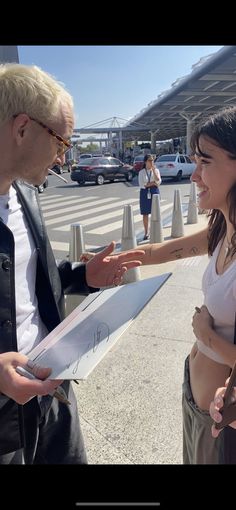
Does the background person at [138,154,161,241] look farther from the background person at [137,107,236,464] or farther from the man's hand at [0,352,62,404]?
the man's hand at [0,352,62,404]

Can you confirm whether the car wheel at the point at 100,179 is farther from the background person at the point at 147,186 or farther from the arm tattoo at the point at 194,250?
the arm tattoo at the point at 194,250

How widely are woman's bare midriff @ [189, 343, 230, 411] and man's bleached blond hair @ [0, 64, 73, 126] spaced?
A: 100 cm

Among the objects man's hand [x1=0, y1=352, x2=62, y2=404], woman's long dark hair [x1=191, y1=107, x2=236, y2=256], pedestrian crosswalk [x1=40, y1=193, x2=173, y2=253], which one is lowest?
pedestrian crosswalk [x1=40, y1=193, x2=173, y2=253]

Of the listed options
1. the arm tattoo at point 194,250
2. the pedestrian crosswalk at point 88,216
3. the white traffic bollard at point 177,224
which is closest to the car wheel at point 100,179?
the pedestrian crosswalk at point 88,216

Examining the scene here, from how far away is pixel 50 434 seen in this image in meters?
1.54

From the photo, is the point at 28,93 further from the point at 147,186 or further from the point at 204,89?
the point at 204,89

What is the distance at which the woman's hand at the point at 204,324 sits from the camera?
1267mm

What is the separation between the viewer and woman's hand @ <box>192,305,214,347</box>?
1267mm

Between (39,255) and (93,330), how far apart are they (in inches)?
18.1

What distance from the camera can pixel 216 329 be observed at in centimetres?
131

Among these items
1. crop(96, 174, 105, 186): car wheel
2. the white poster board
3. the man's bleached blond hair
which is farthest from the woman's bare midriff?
crop(96, 174, 105, 186): car wheel

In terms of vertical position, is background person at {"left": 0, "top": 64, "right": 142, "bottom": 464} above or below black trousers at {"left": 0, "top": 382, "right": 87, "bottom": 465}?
above

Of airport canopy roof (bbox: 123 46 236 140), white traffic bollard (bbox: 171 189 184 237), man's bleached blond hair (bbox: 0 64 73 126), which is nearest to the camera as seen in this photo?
man's bleached blond hair (bbox: 0 64 73 126)
